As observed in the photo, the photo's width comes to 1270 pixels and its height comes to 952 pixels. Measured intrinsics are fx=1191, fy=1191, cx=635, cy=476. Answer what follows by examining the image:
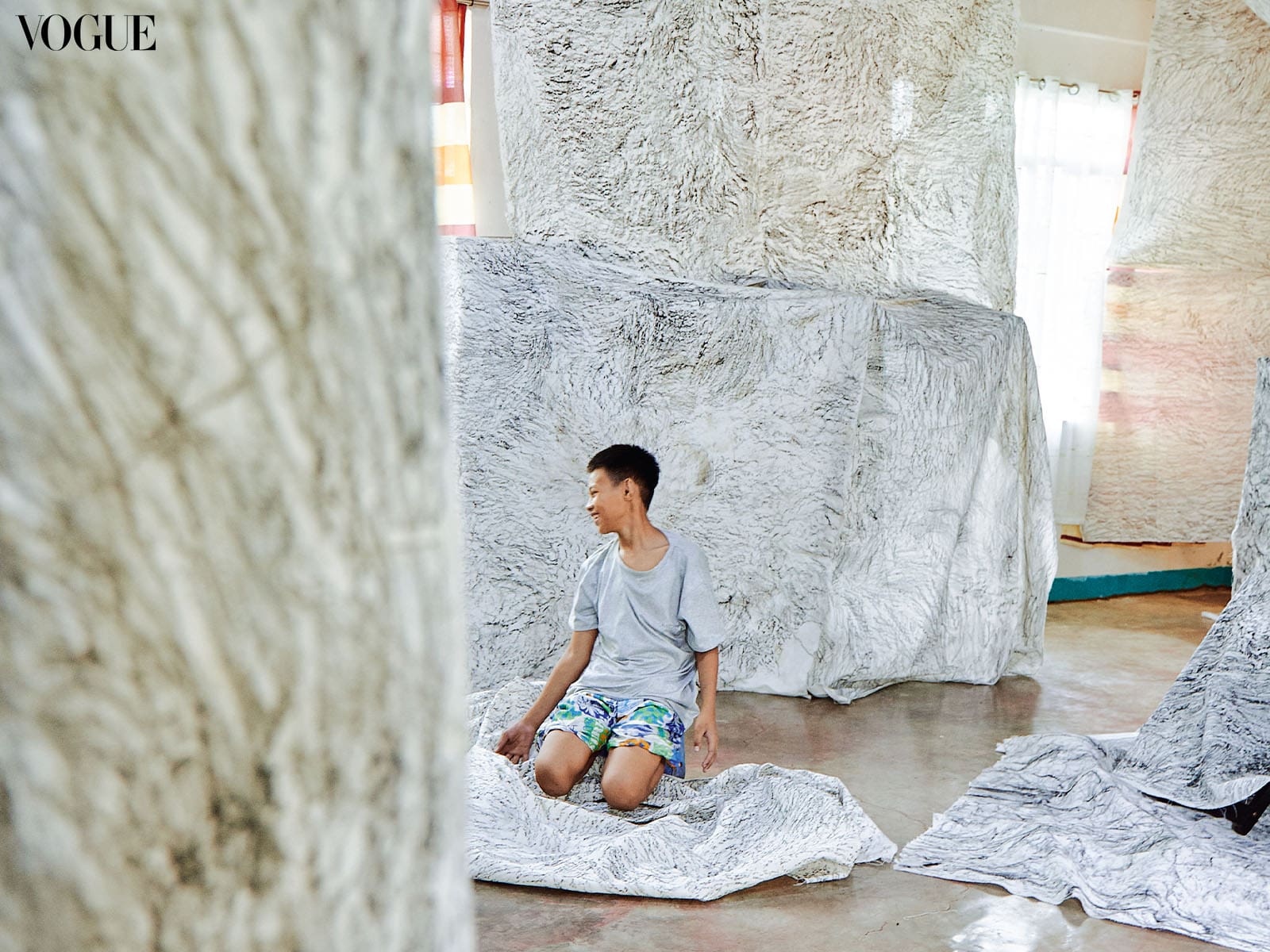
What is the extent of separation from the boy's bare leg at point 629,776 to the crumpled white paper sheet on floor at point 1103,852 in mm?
618

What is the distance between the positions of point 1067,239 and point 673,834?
431cm

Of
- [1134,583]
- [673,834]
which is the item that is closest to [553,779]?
[673,834]

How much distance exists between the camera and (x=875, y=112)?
4.34 metres

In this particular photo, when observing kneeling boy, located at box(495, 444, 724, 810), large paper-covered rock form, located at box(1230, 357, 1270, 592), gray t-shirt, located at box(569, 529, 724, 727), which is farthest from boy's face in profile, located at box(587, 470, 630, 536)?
large paper-covered rock form, located at box(1230, 357, 1270, 592)

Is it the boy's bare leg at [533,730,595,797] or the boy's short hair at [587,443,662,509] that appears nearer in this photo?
the boy's bare leg at [533,730,595,797]

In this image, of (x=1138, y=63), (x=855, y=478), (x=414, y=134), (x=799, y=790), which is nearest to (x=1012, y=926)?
(x=799, y=790)


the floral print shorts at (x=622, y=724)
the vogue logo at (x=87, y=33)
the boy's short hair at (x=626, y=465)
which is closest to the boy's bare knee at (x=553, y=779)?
the floral print shorts at (x=622, y=724)

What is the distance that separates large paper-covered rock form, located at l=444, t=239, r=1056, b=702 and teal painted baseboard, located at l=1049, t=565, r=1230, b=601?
2204 millimetres

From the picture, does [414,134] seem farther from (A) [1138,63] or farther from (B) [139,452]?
(A) [1138,63]

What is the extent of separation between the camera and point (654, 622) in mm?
3094

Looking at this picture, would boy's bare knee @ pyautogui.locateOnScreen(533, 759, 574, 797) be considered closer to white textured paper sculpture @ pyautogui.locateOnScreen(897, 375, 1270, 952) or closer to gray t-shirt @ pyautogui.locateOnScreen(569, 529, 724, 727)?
gray t-shirt @ pyautogui.locateOnScreen(569, 529, 724, 727)

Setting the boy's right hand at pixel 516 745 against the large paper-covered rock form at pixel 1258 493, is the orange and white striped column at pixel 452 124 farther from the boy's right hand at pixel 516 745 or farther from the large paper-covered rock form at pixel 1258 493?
the large paper-covered rock form at pixel 1258 493

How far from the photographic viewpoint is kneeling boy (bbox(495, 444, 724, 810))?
297 centimetres

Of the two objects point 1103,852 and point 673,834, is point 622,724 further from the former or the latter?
point 1103,852
